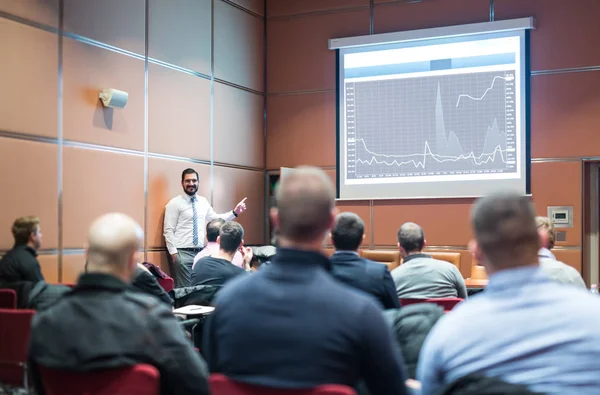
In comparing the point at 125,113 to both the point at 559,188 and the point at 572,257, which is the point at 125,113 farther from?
the point at 572,257

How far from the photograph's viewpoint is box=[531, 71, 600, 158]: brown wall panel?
23.1ft

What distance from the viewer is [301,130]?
8422mm

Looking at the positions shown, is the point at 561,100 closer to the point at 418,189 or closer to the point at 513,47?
the point at 513,47

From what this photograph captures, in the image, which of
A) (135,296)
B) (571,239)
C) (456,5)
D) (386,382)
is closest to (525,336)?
(386,382)

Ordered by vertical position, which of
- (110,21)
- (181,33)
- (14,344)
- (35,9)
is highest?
(181,33)

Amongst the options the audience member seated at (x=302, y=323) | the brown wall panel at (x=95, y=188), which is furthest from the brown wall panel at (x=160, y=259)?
the audience member seated at (x=302, y=323)

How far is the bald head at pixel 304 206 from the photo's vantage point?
5.31 ft

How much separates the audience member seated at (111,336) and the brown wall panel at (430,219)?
240 inches

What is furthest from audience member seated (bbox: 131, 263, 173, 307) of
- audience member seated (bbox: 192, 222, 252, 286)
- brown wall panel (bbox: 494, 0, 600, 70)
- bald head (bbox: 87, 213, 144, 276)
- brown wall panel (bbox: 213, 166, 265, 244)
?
brown wall panel (bbox: 494, 0, 600, 70)

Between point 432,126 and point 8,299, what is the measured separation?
5.29 metres

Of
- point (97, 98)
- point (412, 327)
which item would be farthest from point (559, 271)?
point (97, 98)

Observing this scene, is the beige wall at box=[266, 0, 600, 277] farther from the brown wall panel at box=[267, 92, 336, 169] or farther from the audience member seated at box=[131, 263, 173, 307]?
the audience member seated at box=[131, 263, 173, 307]

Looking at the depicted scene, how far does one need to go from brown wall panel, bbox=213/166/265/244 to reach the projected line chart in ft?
4.20

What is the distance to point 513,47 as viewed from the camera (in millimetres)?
7340
